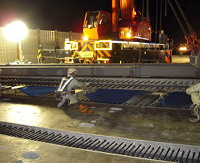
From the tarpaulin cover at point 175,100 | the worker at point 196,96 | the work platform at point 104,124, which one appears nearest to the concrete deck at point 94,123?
the work platform at point 104,124

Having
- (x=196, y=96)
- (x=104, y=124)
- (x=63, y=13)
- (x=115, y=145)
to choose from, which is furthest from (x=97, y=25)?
(x=63, y=13)

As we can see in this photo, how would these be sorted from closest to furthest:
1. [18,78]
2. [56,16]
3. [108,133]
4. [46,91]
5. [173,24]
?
[108,133] < [18,78] < [46,91] < [173,24] < [56,16]

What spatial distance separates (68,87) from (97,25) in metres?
6.71

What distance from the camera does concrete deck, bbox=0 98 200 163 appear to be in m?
2.67

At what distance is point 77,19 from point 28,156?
22096 mm

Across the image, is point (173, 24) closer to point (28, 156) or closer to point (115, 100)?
point (115, 100)

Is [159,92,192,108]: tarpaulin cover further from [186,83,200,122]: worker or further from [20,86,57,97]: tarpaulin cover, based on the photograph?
[20,86,57,97]: tarpaulin cover

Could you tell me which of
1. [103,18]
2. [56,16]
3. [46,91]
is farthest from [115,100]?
[56,16]

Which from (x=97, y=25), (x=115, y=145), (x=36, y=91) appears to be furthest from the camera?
(x=97, y=25)

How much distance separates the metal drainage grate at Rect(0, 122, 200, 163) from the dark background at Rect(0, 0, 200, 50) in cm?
1562

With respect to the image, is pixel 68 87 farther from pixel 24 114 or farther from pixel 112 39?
pixel 112 39

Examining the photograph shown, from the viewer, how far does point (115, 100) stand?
6195 mm

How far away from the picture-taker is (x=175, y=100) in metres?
5.80

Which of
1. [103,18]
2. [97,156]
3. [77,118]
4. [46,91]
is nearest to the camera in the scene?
[97,156]
